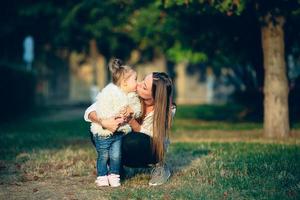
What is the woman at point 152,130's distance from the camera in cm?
735

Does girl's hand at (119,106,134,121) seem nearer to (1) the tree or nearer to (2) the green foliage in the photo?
(1) the tree

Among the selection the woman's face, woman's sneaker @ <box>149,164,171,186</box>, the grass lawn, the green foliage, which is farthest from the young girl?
the green foliage

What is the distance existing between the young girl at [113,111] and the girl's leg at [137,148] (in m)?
0.09

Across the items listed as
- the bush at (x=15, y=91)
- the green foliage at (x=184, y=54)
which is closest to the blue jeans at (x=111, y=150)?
the green foliage at (x=184, y=54)

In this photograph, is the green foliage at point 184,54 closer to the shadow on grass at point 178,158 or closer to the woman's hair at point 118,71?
the shadow on grass at point 178,158

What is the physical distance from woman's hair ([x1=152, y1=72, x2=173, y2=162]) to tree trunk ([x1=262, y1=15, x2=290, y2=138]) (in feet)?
24.2

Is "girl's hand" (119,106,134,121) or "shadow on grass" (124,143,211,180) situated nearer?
"girl's hand" (119,106,134,121)

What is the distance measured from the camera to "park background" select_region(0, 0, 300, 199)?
24.5ft

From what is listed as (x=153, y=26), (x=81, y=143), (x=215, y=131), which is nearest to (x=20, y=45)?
(x=153, y=26)

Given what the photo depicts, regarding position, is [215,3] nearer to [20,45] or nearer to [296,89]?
[296,89]

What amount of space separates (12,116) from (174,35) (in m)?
8.53

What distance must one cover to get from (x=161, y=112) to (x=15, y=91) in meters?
17.1

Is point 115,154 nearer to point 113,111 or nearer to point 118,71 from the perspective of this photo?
point 113,111

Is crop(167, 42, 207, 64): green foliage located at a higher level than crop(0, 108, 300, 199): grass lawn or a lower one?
higher
